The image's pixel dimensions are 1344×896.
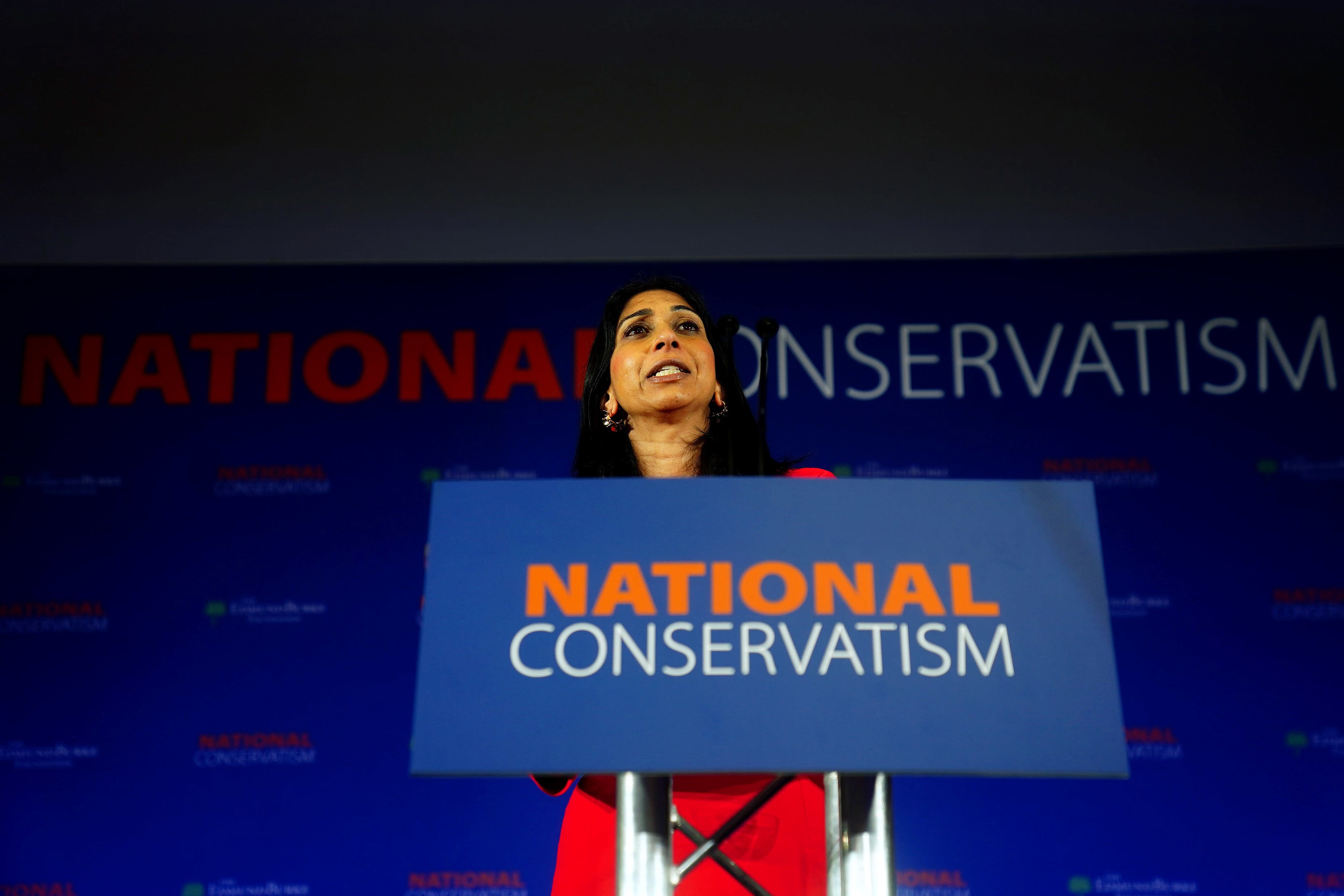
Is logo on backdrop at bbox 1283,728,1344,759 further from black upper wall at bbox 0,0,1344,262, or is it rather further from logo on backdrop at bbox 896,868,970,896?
black upper wall at bbox 0,0,1344,262

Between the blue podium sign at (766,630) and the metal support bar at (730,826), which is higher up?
the blue podium sign at (766,630)

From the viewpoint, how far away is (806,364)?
3.56 metres

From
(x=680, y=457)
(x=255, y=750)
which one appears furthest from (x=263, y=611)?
(x=680, y=457)

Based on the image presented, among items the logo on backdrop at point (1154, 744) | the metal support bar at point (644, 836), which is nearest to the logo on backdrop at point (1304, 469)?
the logo on backdrop at point (1154, 744)

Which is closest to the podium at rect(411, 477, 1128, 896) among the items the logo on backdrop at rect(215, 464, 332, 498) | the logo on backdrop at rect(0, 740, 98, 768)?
the logo on backdrop at rect(215, 464, 332, 498)

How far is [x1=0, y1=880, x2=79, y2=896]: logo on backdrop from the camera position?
3117mm

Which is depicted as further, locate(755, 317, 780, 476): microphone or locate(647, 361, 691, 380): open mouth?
locate(647, 361, 691, 380): open mouth

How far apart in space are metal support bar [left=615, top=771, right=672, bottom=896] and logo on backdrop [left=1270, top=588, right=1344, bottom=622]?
2742mm

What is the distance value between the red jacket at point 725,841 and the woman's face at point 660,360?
1.22ft

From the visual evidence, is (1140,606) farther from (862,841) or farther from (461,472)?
(862,841)

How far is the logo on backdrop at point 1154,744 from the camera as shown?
317 centimetres

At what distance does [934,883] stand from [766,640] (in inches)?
93.4

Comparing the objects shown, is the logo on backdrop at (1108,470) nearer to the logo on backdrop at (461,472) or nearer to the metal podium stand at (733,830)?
the logo on backdrop at (461,472)

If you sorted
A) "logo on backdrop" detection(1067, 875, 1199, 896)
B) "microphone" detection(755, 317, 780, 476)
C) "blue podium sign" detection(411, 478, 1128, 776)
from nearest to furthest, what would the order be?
"blue podium sign" detection(411, 478, 1128, 776)
"microphone" detection(755, 317, 780, 476)
"logo on backdrop" detection(1067, 875, 1199, 896)
